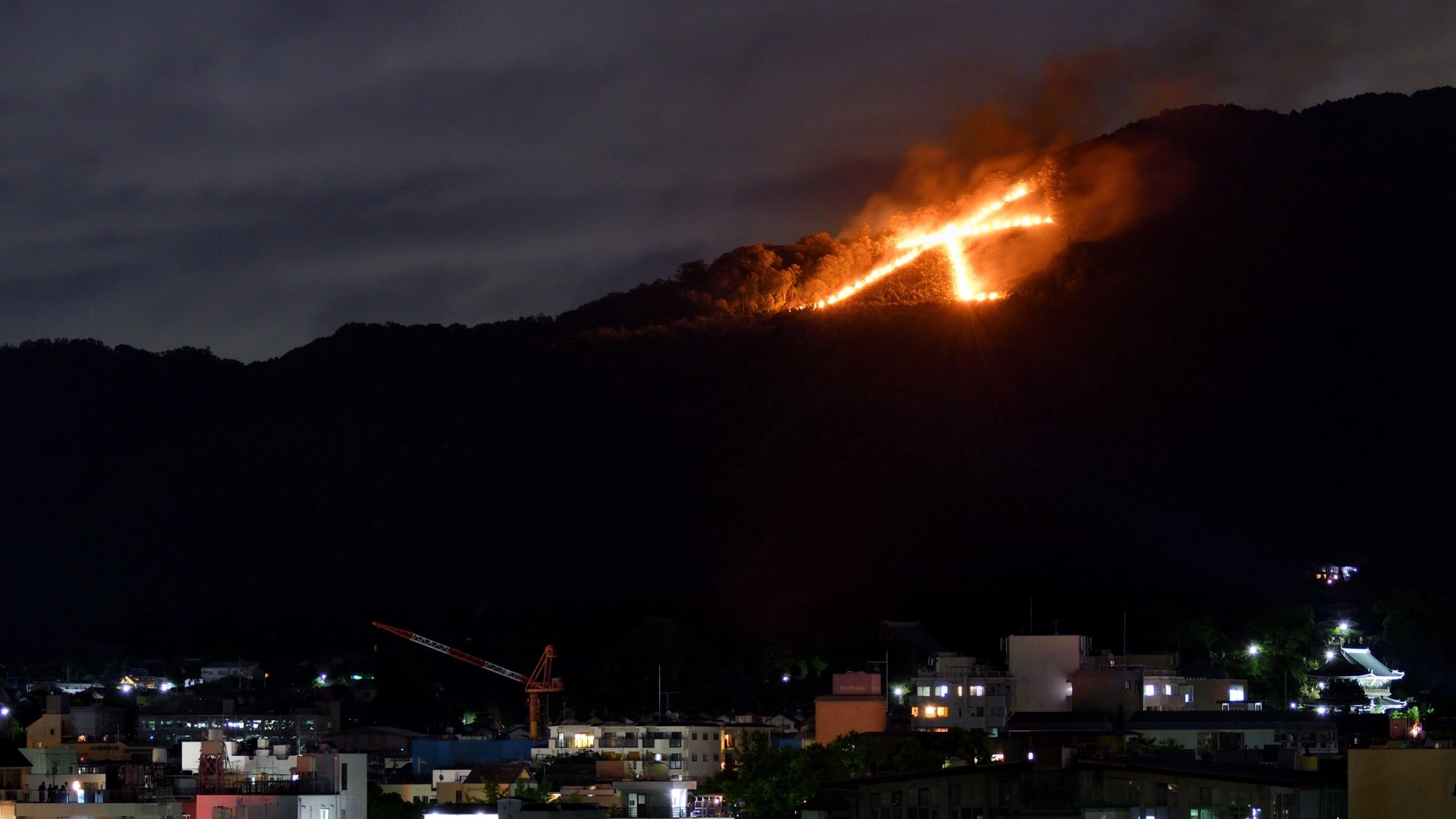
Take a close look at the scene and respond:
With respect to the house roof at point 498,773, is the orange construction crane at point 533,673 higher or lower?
higher

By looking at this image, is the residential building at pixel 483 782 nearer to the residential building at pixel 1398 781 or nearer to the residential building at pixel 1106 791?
the residential building at pixel 1106 791

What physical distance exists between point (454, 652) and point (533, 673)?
13.3m

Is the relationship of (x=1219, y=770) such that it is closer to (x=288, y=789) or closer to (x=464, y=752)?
(x=288, y=789)

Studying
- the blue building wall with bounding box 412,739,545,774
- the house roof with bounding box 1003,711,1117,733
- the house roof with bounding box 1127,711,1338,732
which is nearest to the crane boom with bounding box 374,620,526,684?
the blue building wall with bounding box 412,739,545,774

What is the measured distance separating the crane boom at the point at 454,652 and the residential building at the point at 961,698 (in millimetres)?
52785

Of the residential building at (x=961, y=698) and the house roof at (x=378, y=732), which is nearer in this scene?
the residential building at (x=961, y=698)

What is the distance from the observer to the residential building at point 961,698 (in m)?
98.3

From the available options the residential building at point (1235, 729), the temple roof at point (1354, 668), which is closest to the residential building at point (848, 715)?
the residential building at point (1235, 729)

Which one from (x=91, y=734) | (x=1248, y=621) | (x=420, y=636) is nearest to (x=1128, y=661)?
(x=1248, y=621)

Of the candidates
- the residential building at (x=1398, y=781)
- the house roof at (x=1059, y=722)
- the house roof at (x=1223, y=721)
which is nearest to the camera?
the residential building at (x=1398, y=781)

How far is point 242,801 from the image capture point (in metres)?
46.2

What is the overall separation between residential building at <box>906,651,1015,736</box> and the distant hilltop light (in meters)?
47.5

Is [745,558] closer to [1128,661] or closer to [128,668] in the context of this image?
[128,668]

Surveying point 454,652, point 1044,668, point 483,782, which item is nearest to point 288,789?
point 483,782
